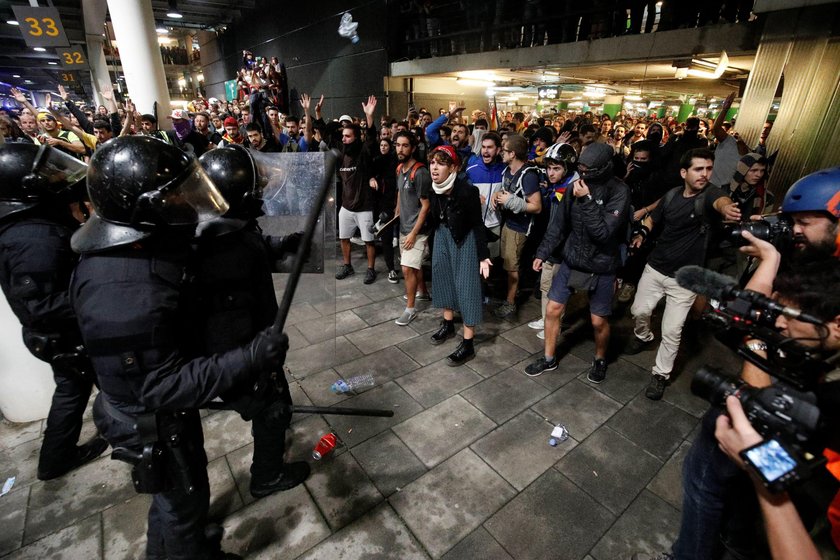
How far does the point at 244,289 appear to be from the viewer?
1.91 metres

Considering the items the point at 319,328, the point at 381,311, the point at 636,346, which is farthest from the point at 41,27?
the point at 636,346

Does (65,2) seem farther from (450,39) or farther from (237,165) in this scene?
(237,165)

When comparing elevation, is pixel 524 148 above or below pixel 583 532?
above

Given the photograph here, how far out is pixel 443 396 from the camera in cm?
346

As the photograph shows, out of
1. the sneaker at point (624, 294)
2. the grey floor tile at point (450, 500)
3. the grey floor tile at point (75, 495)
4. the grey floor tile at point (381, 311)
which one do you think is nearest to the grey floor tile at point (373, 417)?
the grey floor tile at point (450, 500)

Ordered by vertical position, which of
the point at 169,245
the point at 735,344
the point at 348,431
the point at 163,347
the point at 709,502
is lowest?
the point at 348,431

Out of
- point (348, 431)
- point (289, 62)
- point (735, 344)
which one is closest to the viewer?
point (735, 344)

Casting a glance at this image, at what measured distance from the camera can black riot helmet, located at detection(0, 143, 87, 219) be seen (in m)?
2.16

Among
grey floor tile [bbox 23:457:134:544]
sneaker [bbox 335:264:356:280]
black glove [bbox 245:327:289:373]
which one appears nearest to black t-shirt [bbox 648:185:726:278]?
black glove [bbox 245:327:289:373]

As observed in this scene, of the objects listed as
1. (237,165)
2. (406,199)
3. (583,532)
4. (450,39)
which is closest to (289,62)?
(450,39)

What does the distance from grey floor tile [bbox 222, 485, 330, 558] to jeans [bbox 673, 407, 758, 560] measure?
1.88 metres

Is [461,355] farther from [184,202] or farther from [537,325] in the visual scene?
[184,202]

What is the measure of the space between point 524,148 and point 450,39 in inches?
355

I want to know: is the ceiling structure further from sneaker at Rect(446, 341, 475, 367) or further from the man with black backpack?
sneaker at Rect(446, 341, 475, 367)
